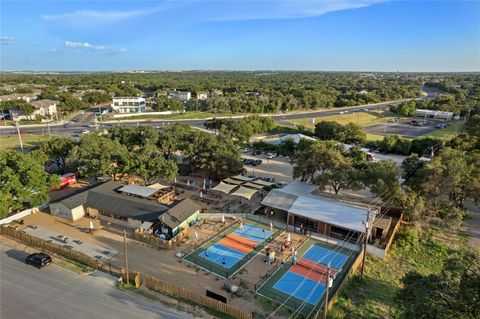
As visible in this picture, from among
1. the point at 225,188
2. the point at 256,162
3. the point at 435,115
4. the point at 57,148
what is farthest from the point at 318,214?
the point at 435,115

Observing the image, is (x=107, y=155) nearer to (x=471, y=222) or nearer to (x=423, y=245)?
(x=423, y=245)

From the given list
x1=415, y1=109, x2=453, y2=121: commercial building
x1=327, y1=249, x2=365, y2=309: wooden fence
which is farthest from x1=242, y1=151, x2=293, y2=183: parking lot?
x1=415, y1=109, x2=453, y2=121: commercial building

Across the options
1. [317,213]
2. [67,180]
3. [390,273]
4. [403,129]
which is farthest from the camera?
[403,129]

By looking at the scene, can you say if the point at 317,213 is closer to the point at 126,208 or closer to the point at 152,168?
the point at 126,208

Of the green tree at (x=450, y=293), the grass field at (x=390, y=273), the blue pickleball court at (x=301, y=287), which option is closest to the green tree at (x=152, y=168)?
the blue pickleball court at (x=301, y=287)

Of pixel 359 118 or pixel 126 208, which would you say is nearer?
pixel 126 208

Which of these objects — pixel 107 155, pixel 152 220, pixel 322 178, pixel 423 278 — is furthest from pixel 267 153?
pixel 423 278
